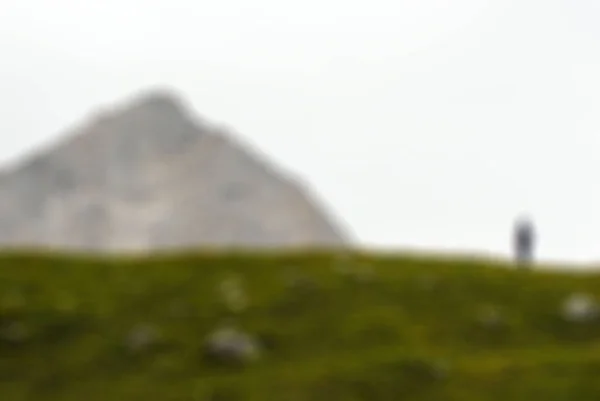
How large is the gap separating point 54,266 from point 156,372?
15.8 m

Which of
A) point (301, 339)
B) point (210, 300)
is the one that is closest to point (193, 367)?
point (301, 339)

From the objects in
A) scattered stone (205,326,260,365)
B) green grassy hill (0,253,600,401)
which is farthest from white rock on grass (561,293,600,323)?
scattered stone (205,326,260,365)

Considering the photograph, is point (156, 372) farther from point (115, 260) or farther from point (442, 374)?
point (115, 260)

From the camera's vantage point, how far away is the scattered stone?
40406 millimetres

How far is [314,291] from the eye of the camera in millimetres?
46750

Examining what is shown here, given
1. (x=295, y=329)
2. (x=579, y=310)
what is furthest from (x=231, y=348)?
(x=579, y=310)

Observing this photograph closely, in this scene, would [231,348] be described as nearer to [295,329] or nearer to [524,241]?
[295,329]

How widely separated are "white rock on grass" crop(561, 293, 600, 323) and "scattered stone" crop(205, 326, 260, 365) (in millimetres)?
10369

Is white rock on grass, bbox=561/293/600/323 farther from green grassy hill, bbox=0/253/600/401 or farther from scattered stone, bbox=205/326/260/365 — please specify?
scattered stone, bbox=205/326/260/365

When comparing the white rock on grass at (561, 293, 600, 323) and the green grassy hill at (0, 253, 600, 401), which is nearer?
the green grassy hill at (0, 253, 600, 401)

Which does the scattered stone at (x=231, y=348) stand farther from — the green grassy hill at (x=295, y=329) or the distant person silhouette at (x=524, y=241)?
the distant person silhouette at (x=524, y=241)

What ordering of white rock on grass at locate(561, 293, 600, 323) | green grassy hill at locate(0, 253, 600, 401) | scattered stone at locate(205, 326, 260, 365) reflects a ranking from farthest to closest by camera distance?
white rock on grass at locate(561, 293, 600, 323)
scattered stone at locate(205, 326, 260, 365)
green grassy hill at locate(0, 253, 600, 401)

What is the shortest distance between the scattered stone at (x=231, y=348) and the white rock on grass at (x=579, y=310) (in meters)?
10.4

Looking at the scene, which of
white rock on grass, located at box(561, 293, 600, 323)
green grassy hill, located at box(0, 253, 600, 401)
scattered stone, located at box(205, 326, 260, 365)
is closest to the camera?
green grassy hill, located at box(0, 253, 600, 401)
